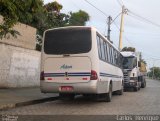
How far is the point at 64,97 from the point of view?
65.1 ft

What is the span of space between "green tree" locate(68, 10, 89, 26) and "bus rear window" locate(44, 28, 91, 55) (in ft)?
95.3

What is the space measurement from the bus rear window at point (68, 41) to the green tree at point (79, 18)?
95.3 ft

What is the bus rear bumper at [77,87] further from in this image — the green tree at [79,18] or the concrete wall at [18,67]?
the green tree at [79,18]

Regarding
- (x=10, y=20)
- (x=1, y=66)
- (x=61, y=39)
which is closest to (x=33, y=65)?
(x=1, y=66)

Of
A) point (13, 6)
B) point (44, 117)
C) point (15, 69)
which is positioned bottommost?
point (44, 117)

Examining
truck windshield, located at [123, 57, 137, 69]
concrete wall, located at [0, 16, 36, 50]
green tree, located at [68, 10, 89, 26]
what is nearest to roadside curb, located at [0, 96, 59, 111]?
concrete wall, located at [0, 16, 36, 50]

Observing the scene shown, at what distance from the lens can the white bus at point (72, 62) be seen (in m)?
15.8

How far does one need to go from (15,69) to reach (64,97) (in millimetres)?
5564

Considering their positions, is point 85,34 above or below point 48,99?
above

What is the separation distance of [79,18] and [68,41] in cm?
3110

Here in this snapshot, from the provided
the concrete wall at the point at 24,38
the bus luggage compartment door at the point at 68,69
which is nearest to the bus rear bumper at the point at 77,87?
the bus luggage compartment door at the point at 68,69

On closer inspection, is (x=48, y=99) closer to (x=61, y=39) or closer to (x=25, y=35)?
(x=61, y=39)

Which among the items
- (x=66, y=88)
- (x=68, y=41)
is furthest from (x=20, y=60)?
(x=66, y=88)

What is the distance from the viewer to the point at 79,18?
155 ft
